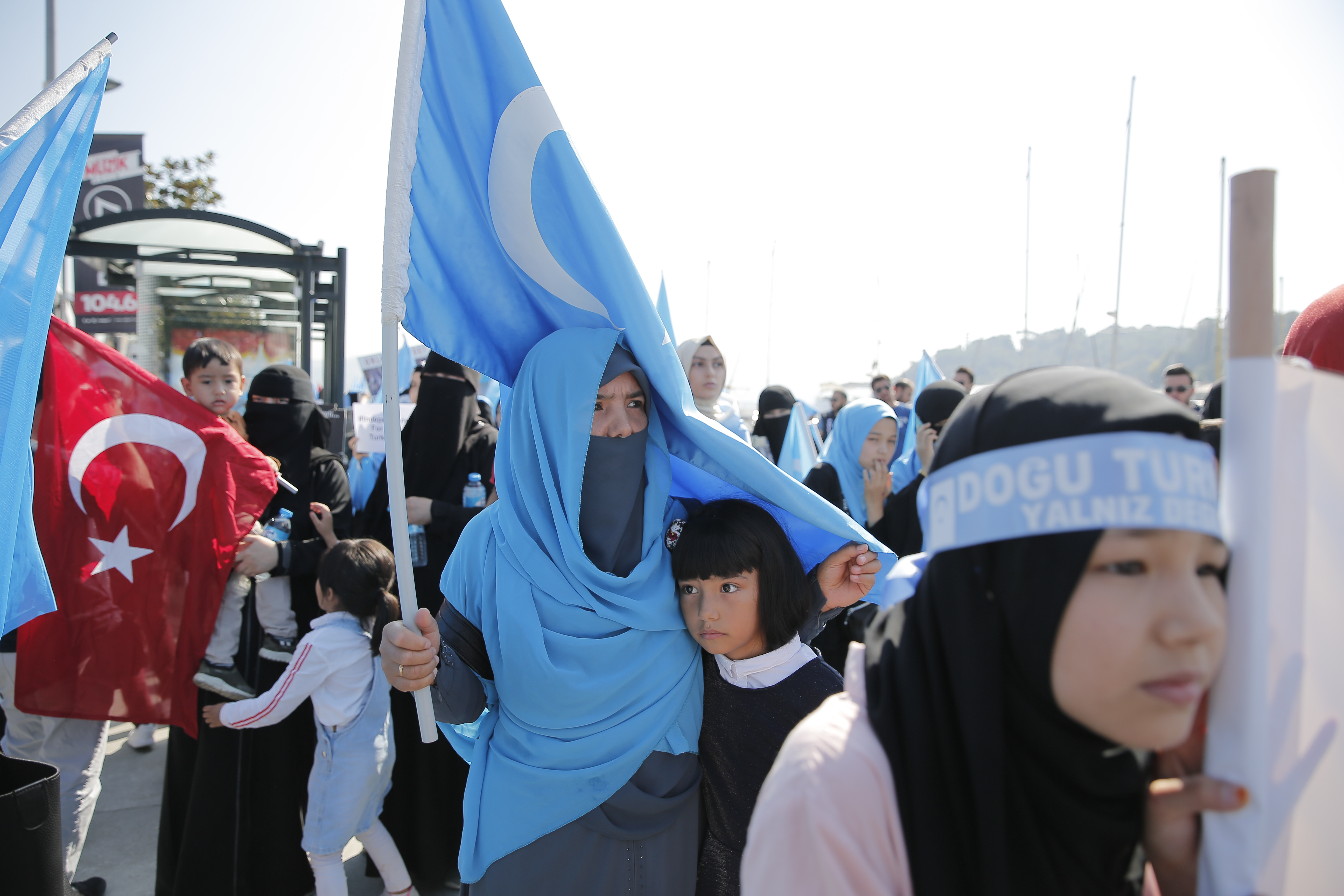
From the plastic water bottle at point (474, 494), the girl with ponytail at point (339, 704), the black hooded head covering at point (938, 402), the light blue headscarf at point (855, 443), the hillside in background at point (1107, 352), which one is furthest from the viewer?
the hillside in background at point (1107, 352)

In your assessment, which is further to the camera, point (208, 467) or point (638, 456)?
point (208, 467)

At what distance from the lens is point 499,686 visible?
68.3 inches

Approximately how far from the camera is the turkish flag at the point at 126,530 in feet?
8.34

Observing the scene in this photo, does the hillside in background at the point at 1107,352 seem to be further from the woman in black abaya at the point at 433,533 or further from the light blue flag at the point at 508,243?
the light blue flag at the point at 508,243

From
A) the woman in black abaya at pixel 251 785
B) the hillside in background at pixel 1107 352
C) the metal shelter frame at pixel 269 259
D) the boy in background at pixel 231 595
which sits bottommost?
the woman in black abaya at pixel 251 785

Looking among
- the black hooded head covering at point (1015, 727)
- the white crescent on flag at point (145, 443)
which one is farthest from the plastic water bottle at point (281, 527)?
the black hooded head covering at point (1015, 727)

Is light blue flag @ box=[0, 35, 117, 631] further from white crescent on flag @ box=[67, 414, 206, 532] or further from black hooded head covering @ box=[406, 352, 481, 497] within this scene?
black hooded head covering @ box=[406, 352, 481, 497]

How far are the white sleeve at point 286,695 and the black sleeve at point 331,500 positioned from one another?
54 centimetres

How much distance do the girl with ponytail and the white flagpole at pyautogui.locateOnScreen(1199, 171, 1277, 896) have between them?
250 cm

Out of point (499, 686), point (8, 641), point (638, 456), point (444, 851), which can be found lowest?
point (444, 851)

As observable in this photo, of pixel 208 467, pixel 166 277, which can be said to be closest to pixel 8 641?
pixel 208 467

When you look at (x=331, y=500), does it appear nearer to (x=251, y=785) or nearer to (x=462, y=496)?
(x=462, y=496)

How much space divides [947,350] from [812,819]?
40528 millimetres

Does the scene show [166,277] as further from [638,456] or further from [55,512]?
[638,456]
